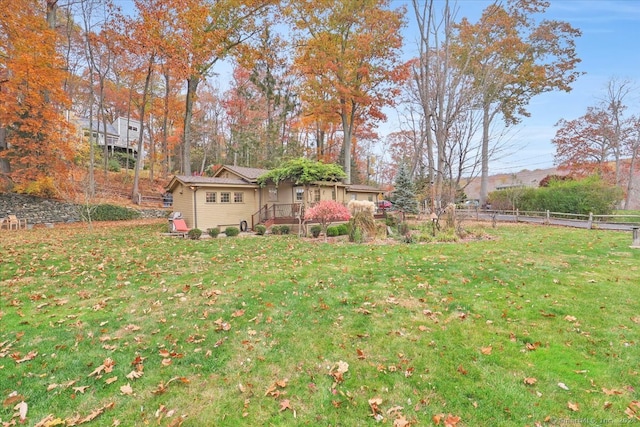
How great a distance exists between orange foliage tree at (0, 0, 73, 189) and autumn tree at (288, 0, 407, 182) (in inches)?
587

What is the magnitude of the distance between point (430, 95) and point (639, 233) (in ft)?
27.6

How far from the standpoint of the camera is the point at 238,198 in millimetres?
17516

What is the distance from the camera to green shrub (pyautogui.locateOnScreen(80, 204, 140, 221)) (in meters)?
18.2

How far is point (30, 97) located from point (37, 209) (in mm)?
6254

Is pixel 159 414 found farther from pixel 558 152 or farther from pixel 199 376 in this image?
pixel 558 152

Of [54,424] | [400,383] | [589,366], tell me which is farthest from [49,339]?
[589,366]

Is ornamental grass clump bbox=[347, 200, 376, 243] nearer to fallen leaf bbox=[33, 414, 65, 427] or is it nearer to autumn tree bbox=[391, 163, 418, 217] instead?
fallen leaf bbox=[33, 414, 65, 427]

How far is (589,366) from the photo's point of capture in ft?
10.6

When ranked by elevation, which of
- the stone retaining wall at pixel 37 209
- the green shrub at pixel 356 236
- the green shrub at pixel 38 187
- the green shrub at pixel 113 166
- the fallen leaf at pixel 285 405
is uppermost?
the green shrub at pixel 113 166

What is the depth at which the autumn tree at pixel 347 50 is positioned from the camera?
20.9m

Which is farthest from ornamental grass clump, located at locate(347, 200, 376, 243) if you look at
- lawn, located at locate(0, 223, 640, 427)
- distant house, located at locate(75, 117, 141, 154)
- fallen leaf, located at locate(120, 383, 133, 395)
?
distant house, located at locate(75, 117, 141, 154)

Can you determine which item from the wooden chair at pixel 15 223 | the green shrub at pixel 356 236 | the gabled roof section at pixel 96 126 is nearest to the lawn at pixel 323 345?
the green shrub at pixel 356 236

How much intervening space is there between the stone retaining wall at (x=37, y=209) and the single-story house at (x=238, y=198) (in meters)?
6.14

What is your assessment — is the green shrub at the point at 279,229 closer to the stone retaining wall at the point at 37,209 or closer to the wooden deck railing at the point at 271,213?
the wooden deck railing at the point at 271,213
